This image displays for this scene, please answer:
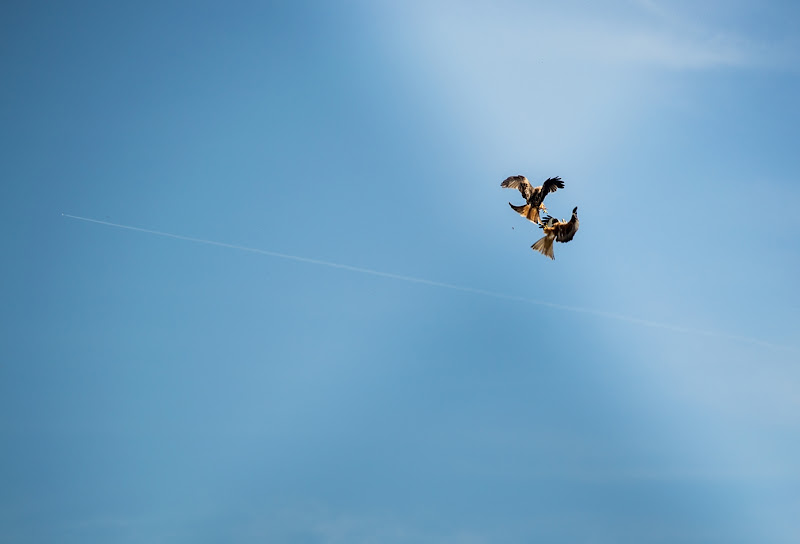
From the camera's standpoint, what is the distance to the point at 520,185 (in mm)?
77625

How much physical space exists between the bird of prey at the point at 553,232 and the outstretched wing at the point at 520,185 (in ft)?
7.99

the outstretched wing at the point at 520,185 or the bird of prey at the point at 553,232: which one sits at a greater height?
the outstretched wing at the point at 520,185

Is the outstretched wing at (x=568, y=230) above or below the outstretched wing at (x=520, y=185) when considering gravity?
below

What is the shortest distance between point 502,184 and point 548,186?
4501 millimetres

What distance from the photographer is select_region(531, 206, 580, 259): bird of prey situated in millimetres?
75750

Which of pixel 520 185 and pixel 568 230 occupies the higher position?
pixel 520 185

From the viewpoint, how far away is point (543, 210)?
78.1 m

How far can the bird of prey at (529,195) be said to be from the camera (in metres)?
76.6

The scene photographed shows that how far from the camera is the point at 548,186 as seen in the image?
7531 cm

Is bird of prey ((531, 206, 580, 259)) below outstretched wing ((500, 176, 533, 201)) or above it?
below

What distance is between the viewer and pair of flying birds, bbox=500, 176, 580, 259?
75.7m

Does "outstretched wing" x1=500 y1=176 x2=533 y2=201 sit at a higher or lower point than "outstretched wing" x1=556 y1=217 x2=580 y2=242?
higher

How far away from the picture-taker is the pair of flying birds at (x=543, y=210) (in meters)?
75.7

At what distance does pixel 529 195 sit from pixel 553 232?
11.2 feet
